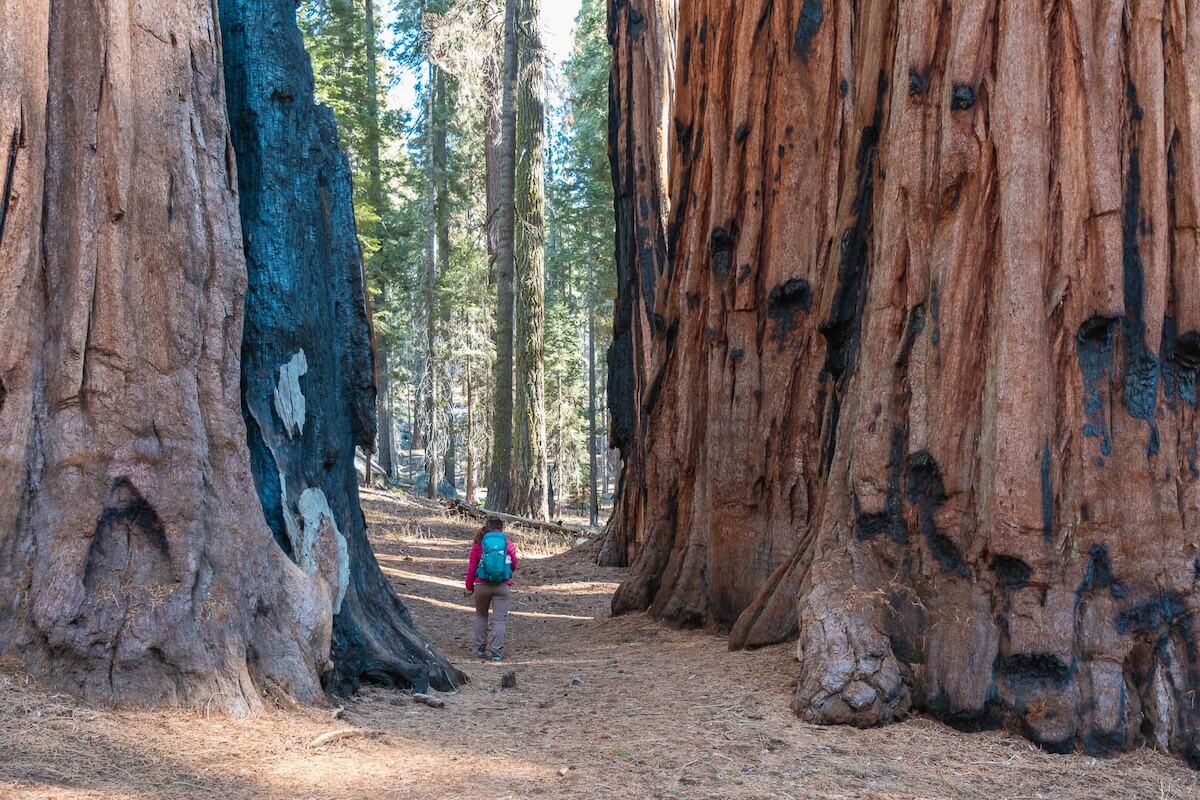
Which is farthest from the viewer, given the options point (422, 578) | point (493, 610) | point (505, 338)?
point (505, 338)

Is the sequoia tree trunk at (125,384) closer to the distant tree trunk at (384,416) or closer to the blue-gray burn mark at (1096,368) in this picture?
the blue-gray burn mark at (1096,368)

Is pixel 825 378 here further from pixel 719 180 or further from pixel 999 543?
pixel 999 543

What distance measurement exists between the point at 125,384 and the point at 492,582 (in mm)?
3912

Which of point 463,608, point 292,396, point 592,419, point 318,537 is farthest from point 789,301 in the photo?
point 592,419

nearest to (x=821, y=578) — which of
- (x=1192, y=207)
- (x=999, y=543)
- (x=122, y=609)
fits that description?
(x=999, y=543)

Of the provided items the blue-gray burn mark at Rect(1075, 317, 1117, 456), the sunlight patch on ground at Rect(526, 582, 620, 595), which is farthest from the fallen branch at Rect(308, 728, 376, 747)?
the sunlight patch on ground at Rect(526, 582, 620, 595)

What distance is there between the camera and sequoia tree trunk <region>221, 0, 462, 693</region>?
225 inches

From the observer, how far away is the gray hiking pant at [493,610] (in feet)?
26.3

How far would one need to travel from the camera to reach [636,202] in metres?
13.1

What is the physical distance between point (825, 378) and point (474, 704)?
3.68m

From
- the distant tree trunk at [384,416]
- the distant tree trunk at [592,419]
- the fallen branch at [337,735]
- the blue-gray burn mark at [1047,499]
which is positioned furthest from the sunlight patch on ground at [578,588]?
the distant tree trunk at [384,416]

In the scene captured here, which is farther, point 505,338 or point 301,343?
point 505,338

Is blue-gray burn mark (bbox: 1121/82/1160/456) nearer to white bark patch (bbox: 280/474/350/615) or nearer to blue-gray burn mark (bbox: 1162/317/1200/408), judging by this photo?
blue-gray burn mark (bbox: 1162/317/1200/408)

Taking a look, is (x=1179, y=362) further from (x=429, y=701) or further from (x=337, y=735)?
(x=337, y=735)
